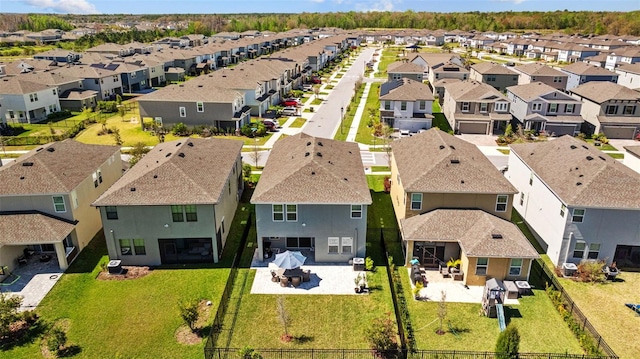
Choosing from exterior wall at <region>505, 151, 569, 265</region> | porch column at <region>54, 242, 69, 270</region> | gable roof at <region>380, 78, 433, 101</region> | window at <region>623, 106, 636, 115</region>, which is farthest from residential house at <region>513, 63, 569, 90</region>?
porch column at <region>54, 242, 69, 270</region>

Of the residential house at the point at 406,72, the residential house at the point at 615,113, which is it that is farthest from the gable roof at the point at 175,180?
the residential house at the point at 406,72

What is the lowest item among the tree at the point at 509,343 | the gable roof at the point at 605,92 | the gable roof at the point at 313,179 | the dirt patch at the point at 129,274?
the dirt patch at the point at 129,274

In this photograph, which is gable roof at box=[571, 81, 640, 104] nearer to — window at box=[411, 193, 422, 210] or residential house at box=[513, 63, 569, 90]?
residential house at box=[513, 63, 569, 90]

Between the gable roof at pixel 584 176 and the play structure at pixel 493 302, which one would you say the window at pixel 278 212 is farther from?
the gable roof at pixel 584 176

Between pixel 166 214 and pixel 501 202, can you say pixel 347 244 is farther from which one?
pixel 166 214

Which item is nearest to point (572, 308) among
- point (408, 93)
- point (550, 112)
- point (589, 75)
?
point (550, 112)

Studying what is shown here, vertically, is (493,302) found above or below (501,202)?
below

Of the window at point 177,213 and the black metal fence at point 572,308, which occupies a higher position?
the window at point 177,213
